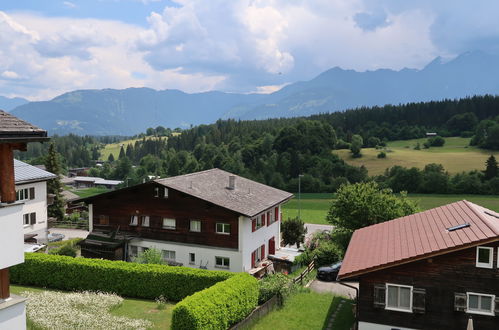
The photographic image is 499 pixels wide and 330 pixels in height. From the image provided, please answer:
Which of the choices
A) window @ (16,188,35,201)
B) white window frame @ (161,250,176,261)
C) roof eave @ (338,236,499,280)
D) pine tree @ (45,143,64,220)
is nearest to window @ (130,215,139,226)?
white window frame @ (161,250,176,261)

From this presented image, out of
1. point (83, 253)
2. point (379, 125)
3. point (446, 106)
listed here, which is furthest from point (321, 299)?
point (446, 106)

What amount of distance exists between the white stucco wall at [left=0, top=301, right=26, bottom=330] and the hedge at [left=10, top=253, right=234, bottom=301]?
18.3 meters

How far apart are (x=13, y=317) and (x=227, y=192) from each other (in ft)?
99.0

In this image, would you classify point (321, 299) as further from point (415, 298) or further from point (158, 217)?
point (158, 217)

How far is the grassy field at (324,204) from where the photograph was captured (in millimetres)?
82850

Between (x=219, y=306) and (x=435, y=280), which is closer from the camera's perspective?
(x=435, y=280)

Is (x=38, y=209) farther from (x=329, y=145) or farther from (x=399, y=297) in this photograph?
(x=329, y=145)

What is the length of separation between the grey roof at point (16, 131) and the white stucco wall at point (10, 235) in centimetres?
152

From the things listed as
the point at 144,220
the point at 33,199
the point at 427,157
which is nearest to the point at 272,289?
the point at 144,220

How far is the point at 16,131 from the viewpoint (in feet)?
33.4

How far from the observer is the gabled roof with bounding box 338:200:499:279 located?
793 inches

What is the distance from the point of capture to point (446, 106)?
180 metres

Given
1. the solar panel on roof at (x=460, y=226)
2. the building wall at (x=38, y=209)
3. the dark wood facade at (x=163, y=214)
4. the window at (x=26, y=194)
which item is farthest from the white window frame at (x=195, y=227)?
the window at (x=26, y=194)

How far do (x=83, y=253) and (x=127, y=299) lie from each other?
1186 cm
